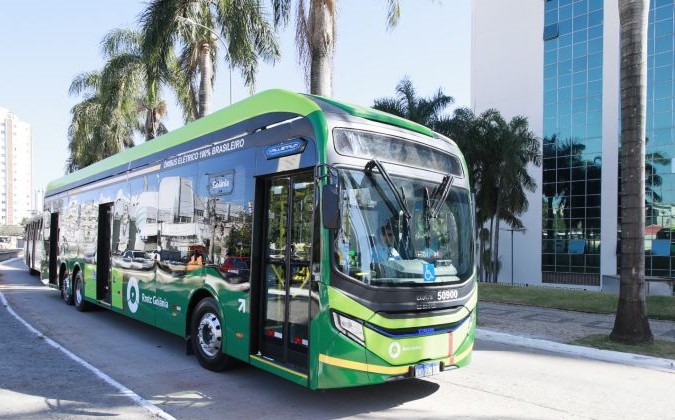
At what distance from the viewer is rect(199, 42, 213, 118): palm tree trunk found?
67.1 feet

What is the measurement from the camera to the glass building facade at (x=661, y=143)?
114 feet

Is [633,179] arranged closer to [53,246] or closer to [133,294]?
[133,294]

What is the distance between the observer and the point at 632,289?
10.4 meters

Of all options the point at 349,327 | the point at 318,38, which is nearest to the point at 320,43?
the point at 318,38

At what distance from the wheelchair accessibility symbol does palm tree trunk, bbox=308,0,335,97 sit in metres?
9.75

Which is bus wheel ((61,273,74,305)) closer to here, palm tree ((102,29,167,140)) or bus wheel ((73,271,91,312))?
bus wheel ((73,271,91,312))

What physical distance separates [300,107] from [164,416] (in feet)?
11.9

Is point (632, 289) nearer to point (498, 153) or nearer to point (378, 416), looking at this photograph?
point (378, 416)

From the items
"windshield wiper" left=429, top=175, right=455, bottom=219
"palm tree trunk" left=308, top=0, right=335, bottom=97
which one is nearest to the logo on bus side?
"windshield wiper" left=429, top=175, right=455, bottom=219

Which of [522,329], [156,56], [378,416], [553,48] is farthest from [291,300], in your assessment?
[553,48]

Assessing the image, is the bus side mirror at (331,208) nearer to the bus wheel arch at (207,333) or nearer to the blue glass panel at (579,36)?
the bus wheel arch at (207,333)

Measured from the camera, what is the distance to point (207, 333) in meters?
7.51

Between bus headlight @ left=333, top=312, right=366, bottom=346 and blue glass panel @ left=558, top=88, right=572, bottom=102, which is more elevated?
blue glass panel @ left=558, top=88, right=572, bottom=102

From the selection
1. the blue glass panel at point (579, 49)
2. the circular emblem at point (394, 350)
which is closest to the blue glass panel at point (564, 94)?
the blue glass panel at point (579, 49)
